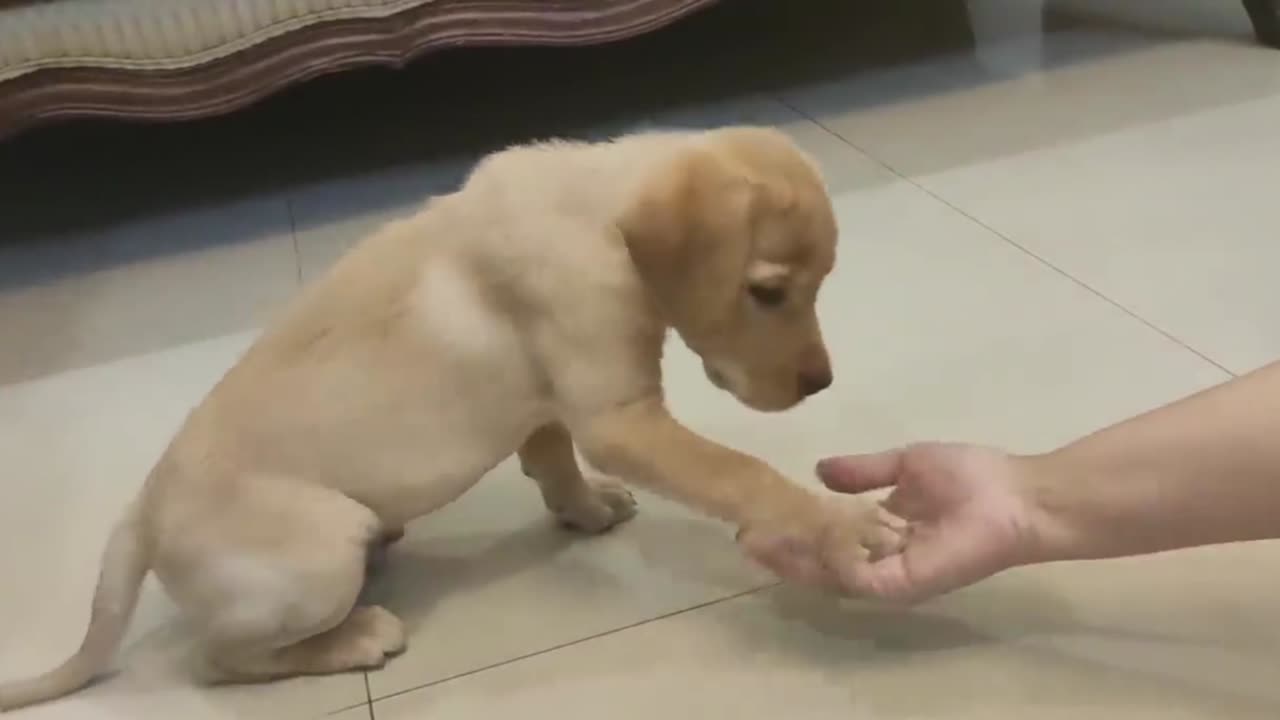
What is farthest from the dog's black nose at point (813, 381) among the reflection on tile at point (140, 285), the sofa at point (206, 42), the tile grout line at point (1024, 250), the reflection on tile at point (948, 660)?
the sofa at point (206, 42)

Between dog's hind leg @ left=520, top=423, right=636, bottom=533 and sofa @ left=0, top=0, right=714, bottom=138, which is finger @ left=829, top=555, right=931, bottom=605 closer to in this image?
dog's hind leg @ left=520, top=423, right=636, bottom=533

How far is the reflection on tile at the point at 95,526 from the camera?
1.09 meters

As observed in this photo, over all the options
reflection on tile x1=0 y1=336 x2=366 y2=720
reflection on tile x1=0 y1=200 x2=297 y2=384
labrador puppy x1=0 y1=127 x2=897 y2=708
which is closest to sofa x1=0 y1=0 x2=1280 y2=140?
reflection on tile x1=0 y1=200 x2=297 y2=384

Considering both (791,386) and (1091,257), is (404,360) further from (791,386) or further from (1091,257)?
(1091,257)

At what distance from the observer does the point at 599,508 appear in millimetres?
1263

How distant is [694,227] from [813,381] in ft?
0.63

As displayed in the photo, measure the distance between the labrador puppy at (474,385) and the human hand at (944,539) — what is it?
19 millimetres

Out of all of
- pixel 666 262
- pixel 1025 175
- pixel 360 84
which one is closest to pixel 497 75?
pixel 360 84

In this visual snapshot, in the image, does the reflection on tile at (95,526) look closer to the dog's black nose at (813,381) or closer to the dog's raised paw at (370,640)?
the dog's raised paw at (370,640)

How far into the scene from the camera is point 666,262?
3.14ft

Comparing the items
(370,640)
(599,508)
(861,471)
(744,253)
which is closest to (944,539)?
(861,471)

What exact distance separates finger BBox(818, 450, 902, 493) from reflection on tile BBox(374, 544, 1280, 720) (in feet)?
0.36

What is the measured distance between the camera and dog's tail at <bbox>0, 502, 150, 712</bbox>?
3.41 feet

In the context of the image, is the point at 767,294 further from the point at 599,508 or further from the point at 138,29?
the point at 138,29
